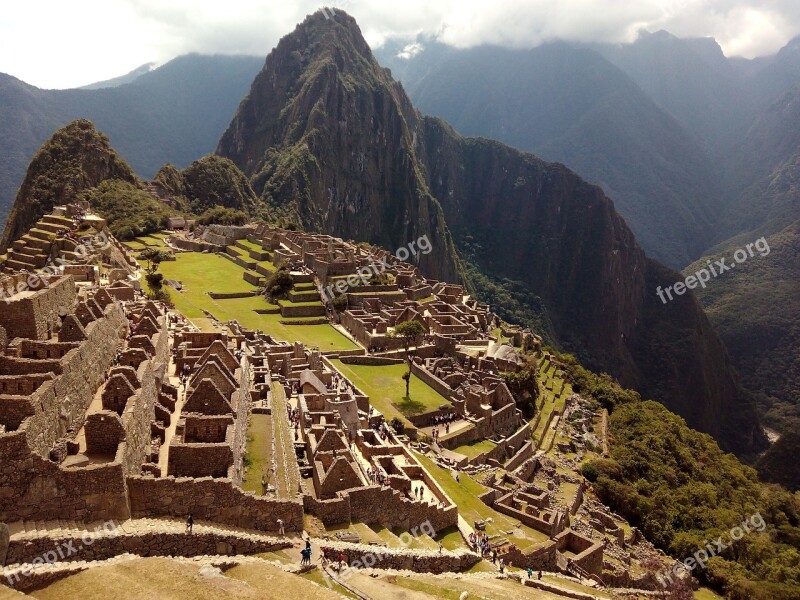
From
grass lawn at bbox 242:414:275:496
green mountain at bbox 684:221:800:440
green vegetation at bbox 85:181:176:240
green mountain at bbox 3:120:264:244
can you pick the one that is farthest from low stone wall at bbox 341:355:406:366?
green mountain at bbox 684:221:800:440

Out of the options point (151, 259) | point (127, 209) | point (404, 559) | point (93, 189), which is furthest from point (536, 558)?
point (93, 189)

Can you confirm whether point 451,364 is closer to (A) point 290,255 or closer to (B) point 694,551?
(B) point 694,551

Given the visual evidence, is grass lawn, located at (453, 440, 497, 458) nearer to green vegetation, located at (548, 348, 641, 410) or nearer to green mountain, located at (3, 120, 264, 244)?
green vegetation, located at (548, 348, 641, 410)

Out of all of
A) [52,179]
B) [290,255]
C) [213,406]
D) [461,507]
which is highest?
[52,179]

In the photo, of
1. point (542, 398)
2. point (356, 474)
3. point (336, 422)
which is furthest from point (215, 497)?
point (542, 398)

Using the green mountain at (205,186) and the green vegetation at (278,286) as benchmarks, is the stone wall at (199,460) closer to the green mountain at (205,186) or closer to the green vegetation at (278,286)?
the green vegetation at (278,286)
